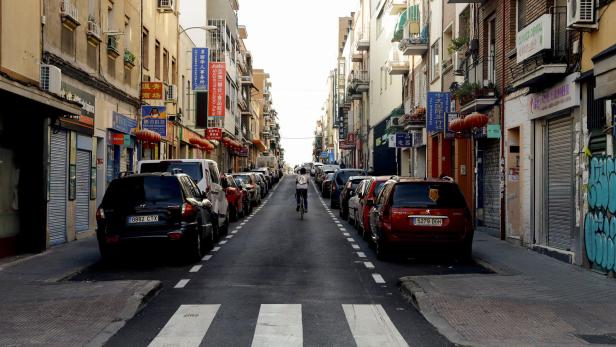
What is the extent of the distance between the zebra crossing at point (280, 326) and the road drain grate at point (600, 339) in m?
1.80

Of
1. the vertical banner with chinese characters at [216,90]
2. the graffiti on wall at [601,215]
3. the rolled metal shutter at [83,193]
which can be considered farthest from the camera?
the vertical banner with chinese characters at [216,90]

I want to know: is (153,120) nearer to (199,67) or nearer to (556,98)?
(199,67)

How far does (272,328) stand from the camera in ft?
25.1

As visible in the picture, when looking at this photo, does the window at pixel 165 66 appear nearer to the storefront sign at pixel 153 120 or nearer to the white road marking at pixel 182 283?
the storefront sign at pixel 153 120

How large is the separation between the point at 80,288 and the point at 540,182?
10.0 meters

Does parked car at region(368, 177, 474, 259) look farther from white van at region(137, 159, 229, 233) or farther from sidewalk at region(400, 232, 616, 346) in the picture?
white van at region(137, 159, 229, 233)

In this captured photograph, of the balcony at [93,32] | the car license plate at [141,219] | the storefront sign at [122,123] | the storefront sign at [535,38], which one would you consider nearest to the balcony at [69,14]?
the balcony at [93,32]

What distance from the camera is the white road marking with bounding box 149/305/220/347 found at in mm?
7080

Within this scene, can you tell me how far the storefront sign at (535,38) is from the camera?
13.9m

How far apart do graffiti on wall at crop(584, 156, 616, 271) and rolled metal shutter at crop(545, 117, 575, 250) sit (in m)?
1.02

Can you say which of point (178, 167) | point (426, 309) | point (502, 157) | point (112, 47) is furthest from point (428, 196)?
point (112, 47)

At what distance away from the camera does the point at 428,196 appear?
13812 millimetres

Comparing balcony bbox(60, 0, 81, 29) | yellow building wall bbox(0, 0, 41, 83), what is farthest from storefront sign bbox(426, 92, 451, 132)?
yellow building wall bbox(0, 0, 41, 83)

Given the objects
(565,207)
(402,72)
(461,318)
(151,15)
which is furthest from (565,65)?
(402,72)
